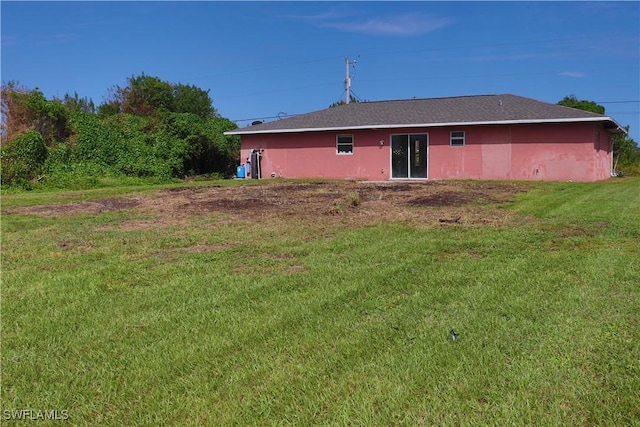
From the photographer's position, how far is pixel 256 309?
4090 millimetres

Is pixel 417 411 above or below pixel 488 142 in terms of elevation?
below

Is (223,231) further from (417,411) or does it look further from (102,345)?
(417,411)

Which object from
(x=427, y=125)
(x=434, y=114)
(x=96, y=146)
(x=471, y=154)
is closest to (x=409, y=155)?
(x=427, y=125)

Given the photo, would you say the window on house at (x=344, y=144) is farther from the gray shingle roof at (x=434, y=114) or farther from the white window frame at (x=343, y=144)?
the gray shingle roof at (x=434, y=114)

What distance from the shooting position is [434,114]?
2300 centimetres

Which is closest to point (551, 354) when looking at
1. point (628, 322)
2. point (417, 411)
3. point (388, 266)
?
point (628, 322)

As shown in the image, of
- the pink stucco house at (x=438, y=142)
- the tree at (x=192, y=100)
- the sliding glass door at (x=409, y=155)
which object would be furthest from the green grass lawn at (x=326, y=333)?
the tree at (x=192, y=100)

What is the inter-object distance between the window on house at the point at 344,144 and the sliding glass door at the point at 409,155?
2116 mm

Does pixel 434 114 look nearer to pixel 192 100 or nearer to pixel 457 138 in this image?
pixel 457 138

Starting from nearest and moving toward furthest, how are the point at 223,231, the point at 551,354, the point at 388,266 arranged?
the point at 551,354, the point at 388,266, the point at 223,231

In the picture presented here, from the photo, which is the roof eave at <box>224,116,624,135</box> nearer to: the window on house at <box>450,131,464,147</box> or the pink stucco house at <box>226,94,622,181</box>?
the pink stucco house at <box>226,94,622,181</box>

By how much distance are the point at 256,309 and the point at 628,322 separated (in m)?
2.82

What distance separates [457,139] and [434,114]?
71.2 inches

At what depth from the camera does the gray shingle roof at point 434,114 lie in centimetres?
2031
